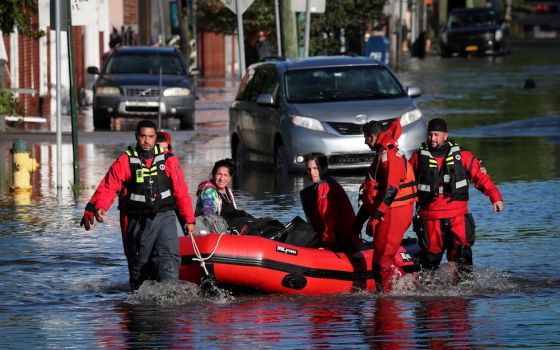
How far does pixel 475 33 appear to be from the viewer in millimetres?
67500

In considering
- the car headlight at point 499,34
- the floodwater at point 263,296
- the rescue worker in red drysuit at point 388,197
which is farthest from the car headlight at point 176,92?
the car headlight at point 499,34

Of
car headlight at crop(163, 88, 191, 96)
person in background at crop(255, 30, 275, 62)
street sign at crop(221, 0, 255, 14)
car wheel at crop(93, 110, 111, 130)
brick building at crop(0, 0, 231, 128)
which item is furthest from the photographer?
person in background at crop(255, 30, 275, 62)

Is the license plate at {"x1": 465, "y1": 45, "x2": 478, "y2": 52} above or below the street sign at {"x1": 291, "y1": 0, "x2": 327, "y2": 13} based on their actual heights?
below

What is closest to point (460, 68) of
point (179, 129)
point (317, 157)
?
point (179, 129)

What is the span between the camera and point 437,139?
1241 cm

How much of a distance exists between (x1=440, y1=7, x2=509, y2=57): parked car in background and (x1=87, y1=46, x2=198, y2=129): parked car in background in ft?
122

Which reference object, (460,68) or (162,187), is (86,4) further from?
(460,68)

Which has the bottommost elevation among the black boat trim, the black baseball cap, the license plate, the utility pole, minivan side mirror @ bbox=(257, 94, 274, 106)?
the black boat trim

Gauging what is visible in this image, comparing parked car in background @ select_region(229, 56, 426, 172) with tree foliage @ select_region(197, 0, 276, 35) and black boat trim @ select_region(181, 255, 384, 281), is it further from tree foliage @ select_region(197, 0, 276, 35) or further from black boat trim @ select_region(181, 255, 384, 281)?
tree foliage @ select_region(197, 0, 276, 35)

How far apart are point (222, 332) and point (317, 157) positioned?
2.47m

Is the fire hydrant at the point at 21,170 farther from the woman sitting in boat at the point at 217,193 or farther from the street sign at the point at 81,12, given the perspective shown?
the woman sitting in boat at the point at 217,193

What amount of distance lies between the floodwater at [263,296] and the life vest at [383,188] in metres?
0.64

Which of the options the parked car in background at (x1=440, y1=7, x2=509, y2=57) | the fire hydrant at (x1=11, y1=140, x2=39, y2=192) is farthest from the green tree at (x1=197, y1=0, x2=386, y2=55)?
the fire hydrant at (x1=11, y1=140, x2=39, y2=192)

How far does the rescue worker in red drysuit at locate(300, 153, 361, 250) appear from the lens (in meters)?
12.5
